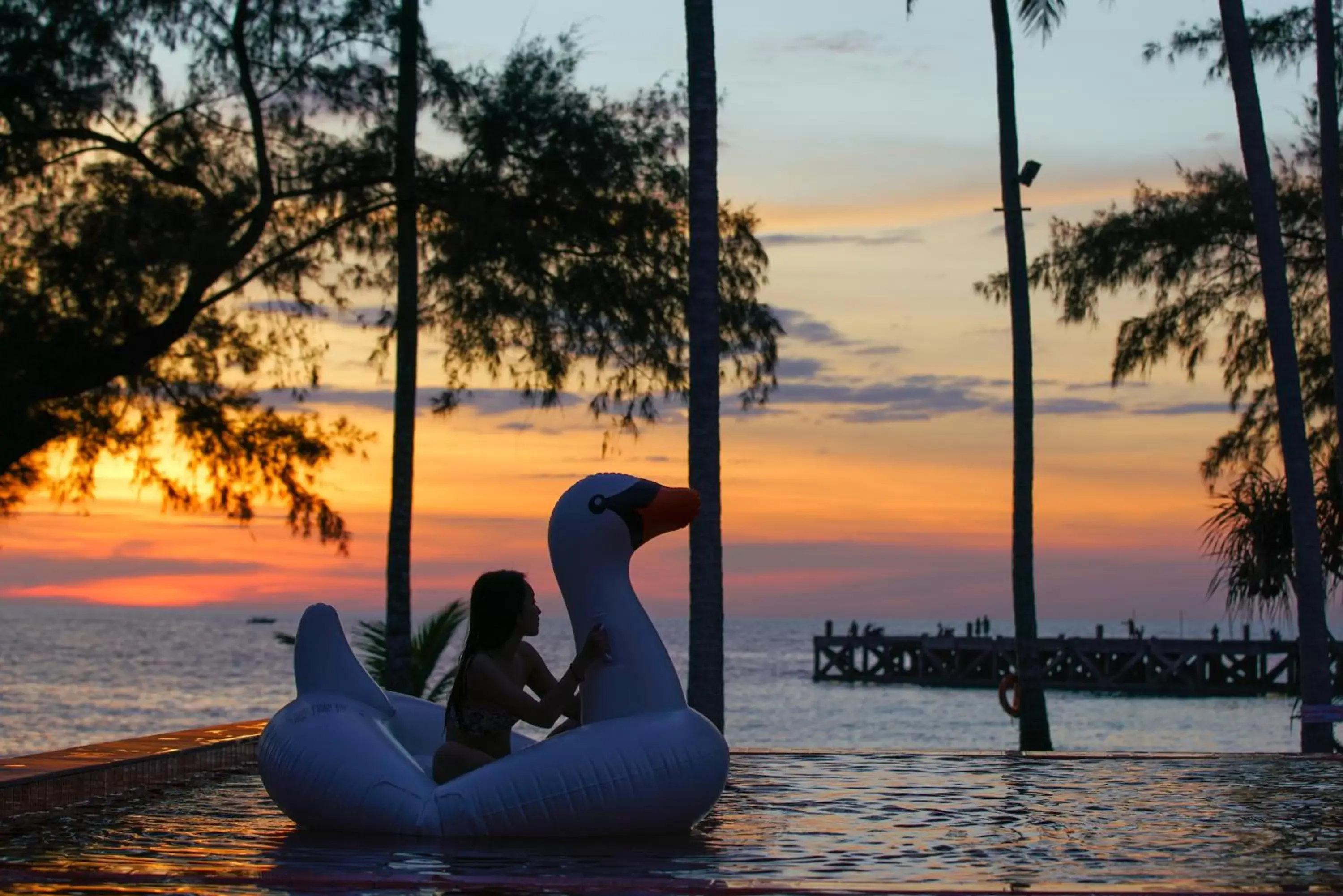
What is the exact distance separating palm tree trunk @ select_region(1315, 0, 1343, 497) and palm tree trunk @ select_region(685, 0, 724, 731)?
22.5 feet

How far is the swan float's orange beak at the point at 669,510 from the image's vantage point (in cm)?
860

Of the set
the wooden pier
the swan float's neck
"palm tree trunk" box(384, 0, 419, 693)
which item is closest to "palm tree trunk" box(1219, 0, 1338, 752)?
"palm tree trunk" box(384, 0, 419, 693)

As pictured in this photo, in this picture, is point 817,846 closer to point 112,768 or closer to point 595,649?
point 595,649

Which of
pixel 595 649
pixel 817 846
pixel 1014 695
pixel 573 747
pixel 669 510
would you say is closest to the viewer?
pixel 817 846

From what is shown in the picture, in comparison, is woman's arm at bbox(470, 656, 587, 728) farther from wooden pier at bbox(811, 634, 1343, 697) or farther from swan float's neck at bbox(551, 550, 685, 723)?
wooden pier at bbox(811, 634, 1343, 697)

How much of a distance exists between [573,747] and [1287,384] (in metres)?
10.4

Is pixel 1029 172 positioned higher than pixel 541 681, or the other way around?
pixel 1029 172

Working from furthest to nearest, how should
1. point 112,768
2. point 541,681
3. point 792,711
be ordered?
point 792,711, point 112,768, point 541,681

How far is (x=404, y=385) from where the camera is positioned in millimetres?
17672

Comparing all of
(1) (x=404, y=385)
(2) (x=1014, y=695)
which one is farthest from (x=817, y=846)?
(2) (x=1014, y=695)

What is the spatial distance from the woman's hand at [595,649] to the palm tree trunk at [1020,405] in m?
10.8

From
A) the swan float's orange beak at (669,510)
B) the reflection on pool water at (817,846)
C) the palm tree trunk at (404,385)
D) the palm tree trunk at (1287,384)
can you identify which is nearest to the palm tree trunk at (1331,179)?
the palm tree trunk at (1287,384)

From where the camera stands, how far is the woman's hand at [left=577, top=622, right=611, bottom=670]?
8453mm

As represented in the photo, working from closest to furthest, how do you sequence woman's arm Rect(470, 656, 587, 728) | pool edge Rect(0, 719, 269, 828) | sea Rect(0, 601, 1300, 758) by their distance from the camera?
woman's arm Rect(470, 656, 587, 728) < pool edge Rect(0, 719, 269, 828) < sea Rect(0, 601, 1300, 758)
